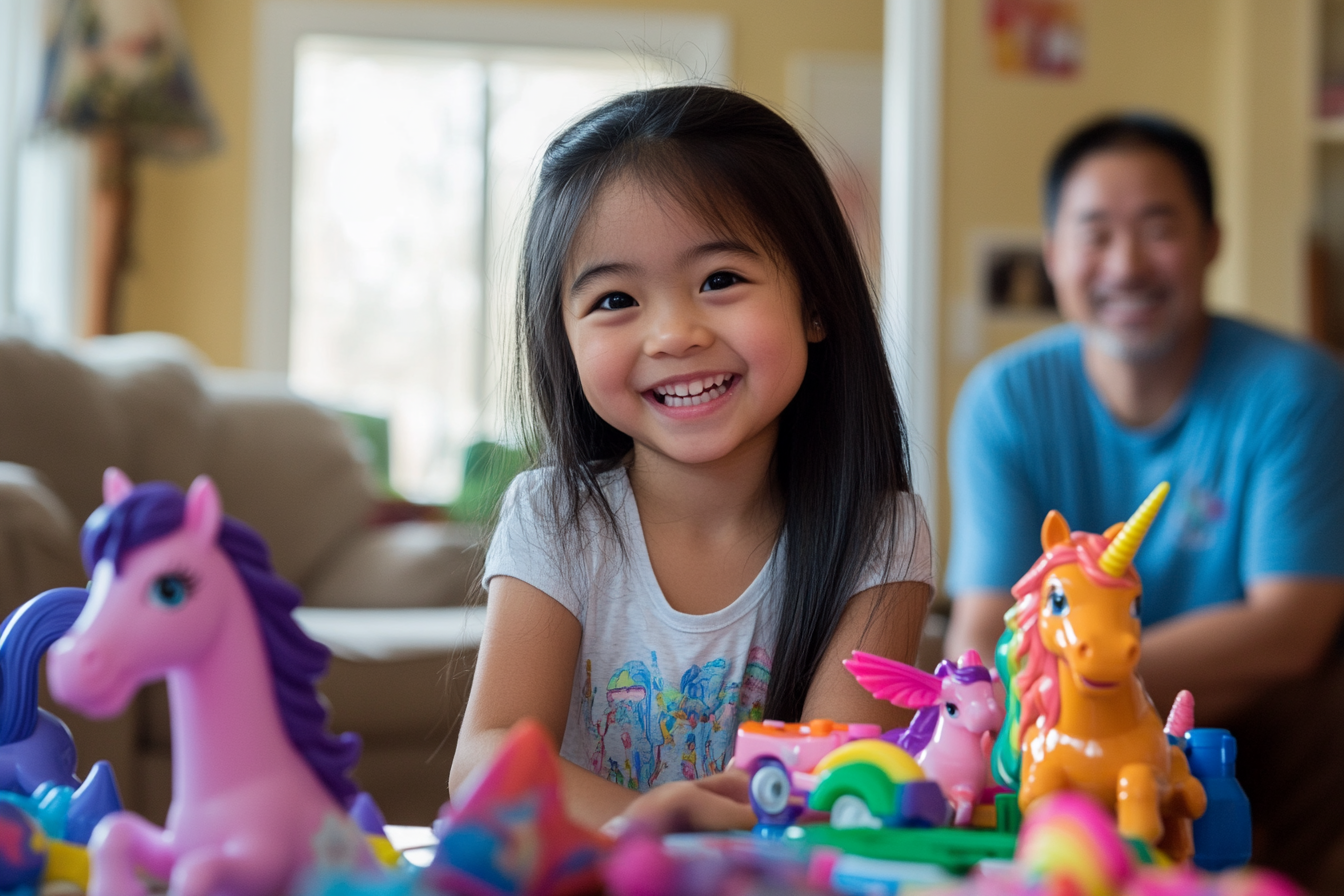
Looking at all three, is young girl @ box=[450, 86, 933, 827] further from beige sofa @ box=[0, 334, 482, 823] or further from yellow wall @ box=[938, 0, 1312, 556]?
yellow wall @ box=[938, 0, 1312, 556]

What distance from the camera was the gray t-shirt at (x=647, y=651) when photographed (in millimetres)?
977

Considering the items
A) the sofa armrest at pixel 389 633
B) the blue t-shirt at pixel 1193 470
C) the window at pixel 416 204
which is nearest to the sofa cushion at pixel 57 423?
the sofa armrest at pixel 389 633

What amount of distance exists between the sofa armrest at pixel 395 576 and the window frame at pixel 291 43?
2564 millimetres

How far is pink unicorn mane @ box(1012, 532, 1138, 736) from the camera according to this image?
552 millimetres

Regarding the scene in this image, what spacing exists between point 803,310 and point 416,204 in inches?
180

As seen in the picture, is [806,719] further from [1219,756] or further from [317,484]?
[317,484]

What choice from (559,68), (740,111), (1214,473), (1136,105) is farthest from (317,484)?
(559,68)

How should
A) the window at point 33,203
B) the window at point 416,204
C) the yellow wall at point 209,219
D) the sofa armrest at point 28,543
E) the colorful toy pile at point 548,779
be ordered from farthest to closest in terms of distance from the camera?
the window at point 416,204 < the yellow wall at point 209,219 < the window at point 33,203 < the sofa armrest at point 28,543 < the colorful toy pile at point 548,779

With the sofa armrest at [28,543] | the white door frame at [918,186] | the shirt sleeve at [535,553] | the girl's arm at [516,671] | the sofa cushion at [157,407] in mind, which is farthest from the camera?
the white door frame at [918,186]

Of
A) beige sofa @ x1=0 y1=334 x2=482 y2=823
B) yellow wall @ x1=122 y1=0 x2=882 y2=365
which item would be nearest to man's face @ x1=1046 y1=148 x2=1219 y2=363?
beige sofa @ x1=0 y1=334 x2=482 y2=823

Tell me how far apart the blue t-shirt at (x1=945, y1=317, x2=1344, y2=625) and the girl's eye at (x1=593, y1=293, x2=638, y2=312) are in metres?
1.29

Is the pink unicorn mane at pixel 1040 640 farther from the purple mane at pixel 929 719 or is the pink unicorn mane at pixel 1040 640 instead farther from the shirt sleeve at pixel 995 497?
A: the shirt sleeve at pixel 995 497

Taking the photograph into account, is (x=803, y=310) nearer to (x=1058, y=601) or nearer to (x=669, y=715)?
(x=669, y=715)

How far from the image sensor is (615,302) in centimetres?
92
